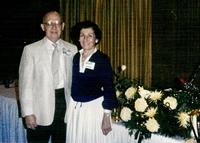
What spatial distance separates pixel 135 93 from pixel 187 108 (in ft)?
1.37

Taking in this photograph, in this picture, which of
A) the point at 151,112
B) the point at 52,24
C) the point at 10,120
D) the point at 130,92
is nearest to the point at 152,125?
the point at 151,112

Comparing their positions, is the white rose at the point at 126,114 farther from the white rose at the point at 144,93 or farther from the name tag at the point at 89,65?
the name tag at the point at 89,65

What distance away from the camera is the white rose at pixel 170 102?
7.41 ft

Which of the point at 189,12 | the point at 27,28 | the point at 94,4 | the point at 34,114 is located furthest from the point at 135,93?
the point at 27,28

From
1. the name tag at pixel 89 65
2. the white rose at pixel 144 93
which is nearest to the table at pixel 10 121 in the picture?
the name tag at pixel 89 65

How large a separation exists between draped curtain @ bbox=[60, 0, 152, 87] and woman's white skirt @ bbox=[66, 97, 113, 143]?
6.98 feet

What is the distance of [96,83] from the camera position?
8.98 ft

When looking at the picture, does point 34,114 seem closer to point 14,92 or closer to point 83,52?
point 83,52

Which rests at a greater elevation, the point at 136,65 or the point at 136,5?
the point at 136,5

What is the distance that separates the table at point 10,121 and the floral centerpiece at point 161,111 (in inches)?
70.9

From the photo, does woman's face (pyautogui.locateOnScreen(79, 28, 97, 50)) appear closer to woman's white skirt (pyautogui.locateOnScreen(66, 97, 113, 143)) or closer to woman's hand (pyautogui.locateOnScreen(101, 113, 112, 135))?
woman's white skirt (pyautogui.locateOnScreen(66, 97, 113, 143))

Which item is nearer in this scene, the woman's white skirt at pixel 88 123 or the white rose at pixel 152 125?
the white rose at pixel 152 125

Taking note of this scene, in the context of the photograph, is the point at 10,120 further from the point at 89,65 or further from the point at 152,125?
the point at 152,125

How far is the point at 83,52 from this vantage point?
114 inches
